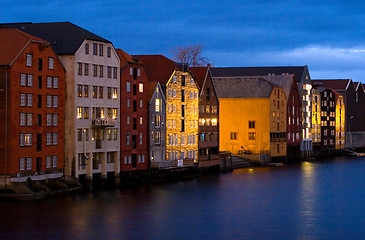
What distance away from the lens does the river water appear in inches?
2400

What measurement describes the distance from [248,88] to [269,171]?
22.7 m

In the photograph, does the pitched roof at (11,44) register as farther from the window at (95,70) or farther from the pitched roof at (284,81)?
the pitched roof at (284,81)

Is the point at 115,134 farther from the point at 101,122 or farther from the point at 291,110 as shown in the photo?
the point at 291,110

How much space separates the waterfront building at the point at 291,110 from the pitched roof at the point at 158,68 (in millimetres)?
49690

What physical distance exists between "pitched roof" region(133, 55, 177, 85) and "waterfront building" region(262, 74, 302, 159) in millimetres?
49690

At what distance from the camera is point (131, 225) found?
64188mm

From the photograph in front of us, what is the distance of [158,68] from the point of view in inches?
4313

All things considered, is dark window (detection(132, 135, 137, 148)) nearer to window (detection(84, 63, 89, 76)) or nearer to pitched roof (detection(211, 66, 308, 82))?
window (detection(84, 63, 89, 76))

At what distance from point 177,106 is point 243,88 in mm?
33831

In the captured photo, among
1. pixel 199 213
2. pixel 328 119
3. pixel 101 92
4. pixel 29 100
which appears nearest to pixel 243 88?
pixel 328 119

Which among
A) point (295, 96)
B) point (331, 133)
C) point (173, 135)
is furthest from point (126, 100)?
point (331, 133)

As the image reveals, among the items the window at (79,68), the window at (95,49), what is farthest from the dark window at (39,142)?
the window at (95,49)

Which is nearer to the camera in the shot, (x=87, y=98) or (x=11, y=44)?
(x=11, y=44)

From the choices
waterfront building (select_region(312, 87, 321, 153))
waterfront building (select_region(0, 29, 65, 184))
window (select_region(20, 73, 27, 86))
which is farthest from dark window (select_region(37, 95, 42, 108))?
waterfront building (select_region(312, 87, 321, 153))
